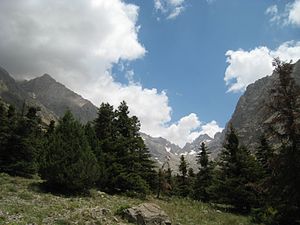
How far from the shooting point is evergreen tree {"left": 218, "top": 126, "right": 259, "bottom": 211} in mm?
38188

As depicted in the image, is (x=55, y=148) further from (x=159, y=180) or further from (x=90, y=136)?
(x=159, y=180)

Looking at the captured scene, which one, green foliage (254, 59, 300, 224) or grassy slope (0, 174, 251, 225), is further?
green foliage (254, 59, 300, 224)

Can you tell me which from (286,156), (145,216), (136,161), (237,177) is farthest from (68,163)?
(237,177)

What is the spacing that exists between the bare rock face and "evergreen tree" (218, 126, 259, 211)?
713 inches

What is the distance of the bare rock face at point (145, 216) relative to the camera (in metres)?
21.4

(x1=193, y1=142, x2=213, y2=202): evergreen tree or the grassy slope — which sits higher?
(x1=193, y1=142, x2=213, y2=202): evergreen tree

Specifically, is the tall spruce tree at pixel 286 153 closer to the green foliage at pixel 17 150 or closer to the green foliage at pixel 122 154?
the green foliage at pixel 122 154

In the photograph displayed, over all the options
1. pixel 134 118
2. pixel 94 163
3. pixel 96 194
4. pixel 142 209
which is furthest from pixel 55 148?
pixel 134 118

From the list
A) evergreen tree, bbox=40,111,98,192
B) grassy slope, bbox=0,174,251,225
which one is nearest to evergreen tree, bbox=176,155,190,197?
grassy slope, bbox=0,174,251,225

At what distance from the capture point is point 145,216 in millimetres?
21609

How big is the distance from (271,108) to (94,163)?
53.0 feet

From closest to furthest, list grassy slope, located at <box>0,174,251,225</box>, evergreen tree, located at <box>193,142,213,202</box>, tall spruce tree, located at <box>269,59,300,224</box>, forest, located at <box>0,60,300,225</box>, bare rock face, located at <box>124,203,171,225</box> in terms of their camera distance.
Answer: grassy slope, located at <box>0,174,251,225</box> → bare rock face, located at <box>124,203,171,225</box> → tall spruce tree, located at <box>269,59,300,224</box> → forest, located at <box>0,60,300,225</box> → evergreen tree, located at <box>193,142,213,202</box>

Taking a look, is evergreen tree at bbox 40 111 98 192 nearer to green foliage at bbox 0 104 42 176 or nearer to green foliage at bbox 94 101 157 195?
green foliage at bbox 94 101 157 195

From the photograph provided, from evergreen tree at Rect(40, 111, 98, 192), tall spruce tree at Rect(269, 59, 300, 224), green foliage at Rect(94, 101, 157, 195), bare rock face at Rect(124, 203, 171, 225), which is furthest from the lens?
green foliage at Rect(94, 101, 157, 195)
